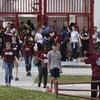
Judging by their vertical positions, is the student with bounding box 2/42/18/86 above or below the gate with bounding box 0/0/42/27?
below

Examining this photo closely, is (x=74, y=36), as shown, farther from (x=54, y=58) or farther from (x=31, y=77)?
(x=54, y=58)

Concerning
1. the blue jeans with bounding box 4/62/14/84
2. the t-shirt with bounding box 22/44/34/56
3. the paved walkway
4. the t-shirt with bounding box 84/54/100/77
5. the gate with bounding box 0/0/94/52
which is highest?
the gate with bounding box 0/0/94/52

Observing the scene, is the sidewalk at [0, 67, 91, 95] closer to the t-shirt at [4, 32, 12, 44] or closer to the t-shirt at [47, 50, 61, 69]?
the t-shirt at [47, 50, 61, 69]

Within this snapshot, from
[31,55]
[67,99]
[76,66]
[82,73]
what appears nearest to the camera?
[67,99]

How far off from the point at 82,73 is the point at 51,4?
605 centimetres

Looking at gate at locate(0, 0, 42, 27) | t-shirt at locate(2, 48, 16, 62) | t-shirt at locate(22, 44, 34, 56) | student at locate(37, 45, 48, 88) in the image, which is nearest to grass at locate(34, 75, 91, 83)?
t-shirt at locate(22, 44, 34, 56)

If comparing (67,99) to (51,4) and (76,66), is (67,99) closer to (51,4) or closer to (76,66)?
(76,66)

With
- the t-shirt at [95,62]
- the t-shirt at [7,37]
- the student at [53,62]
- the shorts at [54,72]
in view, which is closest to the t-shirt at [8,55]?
the student at [53,62]

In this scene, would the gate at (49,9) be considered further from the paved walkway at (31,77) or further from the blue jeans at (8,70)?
the blue jeans at (8,70)

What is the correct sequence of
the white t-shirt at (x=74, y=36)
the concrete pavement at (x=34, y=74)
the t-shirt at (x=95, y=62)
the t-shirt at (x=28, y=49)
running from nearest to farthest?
the t-shirt at (x=95, y=62)
the concrete pavement at (x=34, y=74)
the t-shirt at (x=28, y=49)
the white t-shirt at (x=74, y=36)

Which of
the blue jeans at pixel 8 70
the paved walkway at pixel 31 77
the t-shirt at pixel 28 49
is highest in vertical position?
the t-shirt at pixel 28 49

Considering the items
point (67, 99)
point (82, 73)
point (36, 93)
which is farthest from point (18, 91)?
point (82, 73)

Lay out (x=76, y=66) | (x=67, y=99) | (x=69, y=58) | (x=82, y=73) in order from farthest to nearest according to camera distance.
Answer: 1. (x=69, y=58)
2. (x=76, y=66)
3. (x=82, y=73)
4. (x=67, y=99)

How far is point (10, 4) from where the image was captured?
27.8 metres
